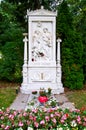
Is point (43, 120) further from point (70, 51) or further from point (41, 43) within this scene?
point (70, 51)

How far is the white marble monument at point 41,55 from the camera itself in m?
8.30

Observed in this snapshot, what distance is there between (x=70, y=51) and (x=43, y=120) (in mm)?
6146

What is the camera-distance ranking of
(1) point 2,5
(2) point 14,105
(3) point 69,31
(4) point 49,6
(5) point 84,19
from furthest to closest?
(4) point 49,6 < (5) point 84,19 < (1) point 2,5 < (3) point 69,31 < (2) point 14,105

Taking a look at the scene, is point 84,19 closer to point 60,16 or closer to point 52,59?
point 60,16

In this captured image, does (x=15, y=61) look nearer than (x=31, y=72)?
No

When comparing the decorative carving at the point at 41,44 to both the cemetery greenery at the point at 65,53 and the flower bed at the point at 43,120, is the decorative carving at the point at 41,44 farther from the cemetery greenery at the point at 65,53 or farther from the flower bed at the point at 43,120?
the flower bed at the point at 43,120

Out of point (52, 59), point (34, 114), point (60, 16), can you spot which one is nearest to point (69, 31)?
point (60, 16)

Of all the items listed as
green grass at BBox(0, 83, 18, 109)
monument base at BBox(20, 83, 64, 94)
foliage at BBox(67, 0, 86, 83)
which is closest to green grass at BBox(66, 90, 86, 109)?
monument base at BBox(20, 83, 64, 94)

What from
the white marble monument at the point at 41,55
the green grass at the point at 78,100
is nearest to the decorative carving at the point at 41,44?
the white marble monument at the point at 41,55

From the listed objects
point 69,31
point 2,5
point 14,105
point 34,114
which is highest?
point 2,5

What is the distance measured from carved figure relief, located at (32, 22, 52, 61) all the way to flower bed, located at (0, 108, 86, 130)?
5.25 meters

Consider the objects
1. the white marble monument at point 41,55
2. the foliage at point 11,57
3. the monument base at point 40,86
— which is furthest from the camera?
the foliage at point 11,57

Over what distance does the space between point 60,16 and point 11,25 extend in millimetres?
2861

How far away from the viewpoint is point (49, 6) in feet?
46.1
